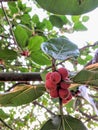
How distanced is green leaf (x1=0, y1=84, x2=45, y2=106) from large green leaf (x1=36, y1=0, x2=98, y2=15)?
247mm

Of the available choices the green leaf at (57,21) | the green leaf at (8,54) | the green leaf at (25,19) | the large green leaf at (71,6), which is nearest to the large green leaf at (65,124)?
the large green leaf at (71,6)

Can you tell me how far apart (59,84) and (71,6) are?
0.73 feet

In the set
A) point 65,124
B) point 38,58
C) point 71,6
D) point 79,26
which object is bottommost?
point 65,124

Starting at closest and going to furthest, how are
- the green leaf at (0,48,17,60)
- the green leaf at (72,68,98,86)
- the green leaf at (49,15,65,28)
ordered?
the green leaf at (72,68,98,86) → the green leaf at (0,48,17,60) → the green leaf at (49,15,65,28)

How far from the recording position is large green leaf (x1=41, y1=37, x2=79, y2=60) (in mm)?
917

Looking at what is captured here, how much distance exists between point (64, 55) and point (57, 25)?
92cm

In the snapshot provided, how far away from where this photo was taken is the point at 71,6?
2.63 feet

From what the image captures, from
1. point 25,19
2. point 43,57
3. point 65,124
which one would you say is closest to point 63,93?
point 65,124

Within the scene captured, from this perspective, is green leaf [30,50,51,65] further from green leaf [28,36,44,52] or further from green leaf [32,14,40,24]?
green leaf [32,14,40,24]

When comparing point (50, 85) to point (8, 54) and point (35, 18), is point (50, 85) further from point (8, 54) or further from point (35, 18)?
point (35, 18)

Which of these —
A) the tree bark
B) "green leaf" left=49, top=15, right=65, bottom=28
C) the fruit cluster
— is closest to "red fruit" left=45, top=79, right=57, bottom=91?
the fruit cluster

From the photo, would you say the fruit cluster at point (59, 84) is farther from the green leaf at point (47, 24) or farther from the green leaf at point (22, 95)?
the green leaf at point (47, 24)

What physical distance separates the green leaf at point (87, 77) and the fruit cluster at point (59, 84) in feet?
0.11

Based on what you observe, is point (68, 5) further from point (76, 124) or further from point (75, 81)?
point (76, 124)
